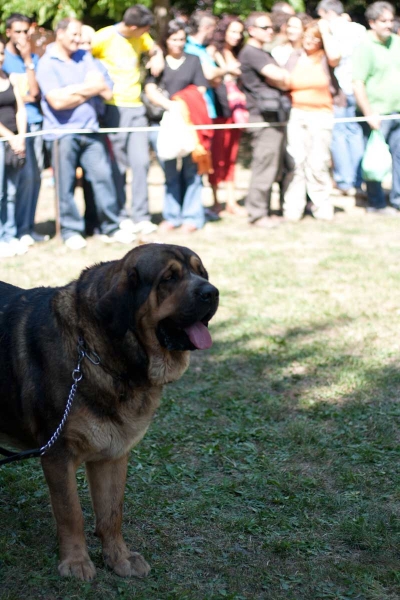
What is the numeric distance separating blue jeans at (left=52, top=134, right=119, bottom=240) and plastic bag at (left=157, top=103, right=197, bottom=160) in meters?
0.71

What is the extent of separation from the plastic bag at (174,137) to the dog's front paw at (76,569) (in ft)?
23.7

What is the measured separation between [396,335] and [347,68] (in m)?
6.97

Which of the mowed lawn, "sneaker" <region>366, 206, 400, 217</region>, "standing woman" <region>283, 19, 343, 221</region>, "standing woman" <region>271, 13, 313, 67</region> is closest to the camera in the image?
the mowed lawn

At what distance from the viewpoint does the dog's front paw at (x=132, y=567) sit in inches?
145

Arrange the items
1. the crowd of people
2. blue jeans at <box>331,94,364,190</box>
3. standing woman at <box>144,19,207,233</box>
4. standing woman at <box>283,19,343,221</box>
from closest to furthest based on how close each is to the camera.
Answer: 1. the crowd of people
2. standing woman at <box>144,19,207,233</box>
3. standing woman at <box>283,19,343,221</box>
4. blue jeans at <box>331,94,364,190</box>

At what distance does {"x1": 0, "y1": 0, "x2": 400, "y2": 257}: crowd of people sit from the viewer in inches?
377

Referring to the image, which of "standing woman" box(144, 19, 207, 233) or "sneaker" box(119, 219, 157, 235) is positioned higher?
"standing woman" box(144, 19, 207, 233)

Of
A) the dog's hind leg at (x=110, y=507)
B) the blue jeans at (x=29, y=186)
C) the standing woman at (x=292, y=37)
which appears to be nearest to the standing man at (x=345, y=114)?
the standing woman at (x=292, y=37)

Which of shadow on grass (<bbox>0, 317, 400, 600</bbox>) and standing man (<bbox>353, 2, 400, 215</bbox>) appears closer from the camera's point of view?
shadow on grass (<bbox>0, 317, 400, 600</bbox>)

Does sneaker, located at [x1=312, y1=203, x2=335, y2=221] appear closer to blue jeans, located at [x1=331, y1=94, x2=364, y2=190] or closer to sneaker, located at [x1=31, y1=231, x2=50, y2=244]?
blue jeans, located at [x1=331, y1=94, x2=364, y2=190]

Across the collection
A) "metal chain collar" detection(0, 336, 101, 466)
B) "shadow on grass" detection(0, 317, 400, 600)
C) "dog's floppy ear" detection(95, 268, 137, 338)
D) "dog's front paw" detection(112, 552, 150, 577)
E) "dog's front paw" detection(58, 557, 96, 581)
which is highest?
"dog's floppy ear" detection(95, 268, 137, 338)

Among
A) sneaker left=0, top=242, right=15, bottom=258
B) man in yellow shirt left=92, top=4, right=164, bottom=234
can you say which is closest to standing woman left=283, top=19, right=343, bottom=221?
man in yellow shirt left=92, top=4, right=164, bottom=234

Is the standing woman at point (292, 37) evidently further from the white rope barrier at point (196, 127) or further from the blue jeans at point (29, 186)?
the blue jeans at point (29, 186)

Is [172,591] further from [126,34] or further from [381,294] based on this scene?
[126,34]
